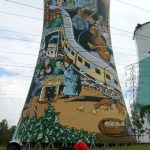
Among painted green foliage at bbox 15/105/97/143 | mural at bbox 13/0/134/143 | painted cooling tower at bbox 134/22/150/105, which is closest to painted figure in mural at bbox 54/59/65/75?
mural at bbox 13/0/134/143

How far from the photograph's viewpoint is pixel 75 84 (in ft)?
47.0

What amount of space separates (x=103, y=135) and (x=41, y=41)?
4.06 m

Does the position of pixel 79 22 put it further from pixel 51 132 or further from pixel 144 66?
pixel 144 66

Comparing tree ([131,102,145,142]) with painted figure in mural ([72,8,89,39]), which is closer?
painted figure in mural ([72,8,89,39])

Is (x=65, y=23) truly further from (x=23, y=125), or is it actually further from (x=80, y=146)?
(x=80, y=146)

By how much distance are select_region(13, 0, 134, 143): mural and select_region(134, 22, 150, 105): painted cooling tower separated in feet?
19.1

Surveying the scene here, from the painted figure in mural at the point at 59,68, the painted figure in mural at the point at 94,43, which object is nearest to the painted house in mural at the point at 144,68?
the painted figure in mural at the point at 94,43

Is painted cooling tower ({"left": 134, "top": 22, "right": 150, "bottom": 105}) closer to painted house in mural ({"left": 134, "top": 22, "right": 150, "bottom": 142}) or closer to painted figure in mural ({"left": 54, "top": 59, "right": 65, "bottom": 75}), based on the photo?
painted house in mural ({"left": 134, "top": 22, "right": 150, "bottom": 142})

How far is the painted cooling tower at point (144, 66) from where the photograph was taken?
20859 mm

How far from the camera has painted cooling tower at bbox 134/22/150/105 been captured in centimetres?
2086

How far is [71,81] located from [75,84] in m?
0.18

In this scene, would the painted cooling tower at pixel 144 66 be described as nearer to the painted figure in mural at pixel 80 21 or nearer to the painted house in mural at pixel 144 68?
the painted house in mural at pixel 144 68

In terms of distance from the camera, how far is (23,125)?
1479 centimetres

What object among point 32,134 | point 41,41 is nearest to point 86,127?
point 32,134
